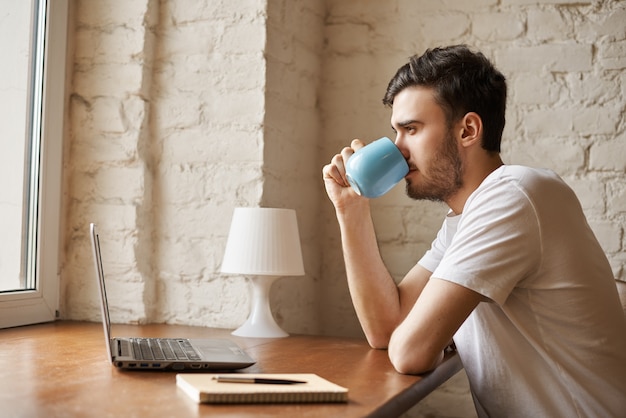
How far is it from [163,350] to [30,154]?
1.04m

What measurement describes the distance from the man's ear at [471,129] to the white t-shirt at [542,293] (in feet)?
0.63

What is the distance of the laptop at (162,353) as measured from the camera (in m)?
1.49

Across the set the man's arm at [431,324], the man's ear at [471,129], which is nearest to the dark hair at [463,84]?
the man's ear at [471,129]

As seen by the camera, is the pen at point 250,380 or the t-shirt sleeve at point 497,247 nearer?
the pen at point 250,380

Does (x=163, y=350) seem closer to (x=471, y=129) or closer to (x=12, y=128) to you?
(x=471, y=129)

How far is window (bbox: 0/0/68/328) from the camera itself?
2.25 m

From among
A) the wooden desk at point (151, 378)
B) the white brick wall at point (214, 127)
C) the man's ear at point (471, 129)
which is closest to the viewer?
the wooden desk at point (151, 378)

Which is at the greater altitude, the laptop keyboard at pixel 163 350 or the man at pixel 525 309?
the man at pixel 525 309

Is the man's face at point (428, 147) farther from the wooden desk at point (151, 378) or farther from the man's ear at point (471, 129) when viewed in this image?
the wooden desk at point (151, 378)

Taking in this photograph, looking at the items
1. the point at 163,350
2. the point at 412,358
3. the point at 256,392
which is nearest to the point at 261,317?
the point at 163,350

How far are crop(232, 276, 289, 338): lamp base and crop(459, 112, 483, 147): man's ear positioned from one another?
0.76 meters

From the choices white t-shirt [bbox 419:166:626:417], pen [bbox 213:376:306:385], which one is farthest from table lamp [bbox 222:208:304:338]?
pen [bbox 213:376:306:385]

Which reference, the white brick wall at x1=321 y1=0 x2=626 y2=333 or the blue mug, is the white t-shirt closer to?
the blue mug

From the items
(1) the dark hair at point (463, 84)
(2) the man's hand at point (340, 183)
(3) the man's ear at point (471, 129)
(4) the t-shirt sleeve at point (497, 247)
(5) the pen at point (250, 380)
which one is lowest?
(5) the pen at point (250, 380)
